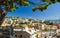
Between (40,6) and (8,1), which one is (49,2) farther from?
(8,1)

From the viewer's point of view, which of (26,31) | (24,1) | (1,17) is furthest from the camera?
(26,31)

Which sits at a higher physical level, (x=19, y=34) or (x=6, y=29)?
(x=6, y=29)

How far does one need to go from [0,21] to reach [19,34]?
22313 mm

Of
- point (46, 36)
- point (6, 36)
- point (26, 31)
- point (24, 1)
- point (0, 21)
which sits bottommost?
point (46, 36)

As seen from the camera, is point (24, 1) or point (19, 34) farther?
point (19, 34)

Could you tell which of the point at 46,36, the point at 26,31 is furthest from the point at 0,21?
the point at 46,36

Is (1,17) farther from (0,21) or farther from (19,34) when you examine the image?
(19,34)

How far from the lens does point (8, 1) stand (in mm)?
15742

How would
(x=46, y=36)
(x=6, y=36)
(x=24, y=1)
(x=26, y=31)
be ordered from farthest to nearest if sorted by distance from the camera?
(x=46, y=36) → (x=26, y=31) → (x=6, y=36) → (x=24, y=1)

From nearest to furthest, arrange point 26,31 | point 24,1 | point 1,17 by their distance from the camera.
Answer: point 1,17 → point 24,1 → point 26,31

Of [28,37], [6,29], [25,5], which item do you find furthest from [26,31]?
[25,5]

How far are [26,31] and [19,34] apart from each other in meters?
1.59

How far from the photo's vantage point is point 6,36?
63.2 feet

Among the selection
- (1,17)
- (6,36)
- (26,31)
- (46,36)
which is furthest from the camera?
(46,36)
